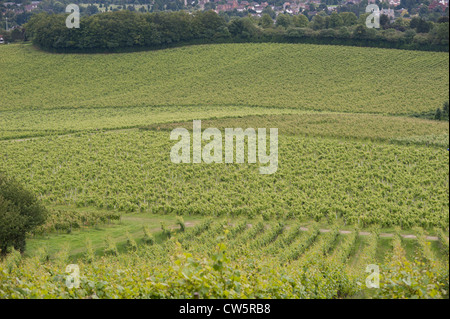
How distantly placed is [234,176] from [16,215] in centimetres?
1769

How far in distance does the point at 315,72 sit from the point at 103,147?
42.3 metres

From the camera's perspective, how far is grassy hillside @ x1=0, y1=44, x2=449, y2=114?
72250 mm

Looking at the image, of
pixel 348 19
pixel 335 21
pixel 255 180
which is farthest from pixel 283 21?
pixel 255 180

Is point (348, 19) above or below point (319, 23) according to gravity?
above

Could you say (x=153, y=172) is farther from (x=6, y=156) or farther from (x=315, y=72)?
(x=315, y=72)

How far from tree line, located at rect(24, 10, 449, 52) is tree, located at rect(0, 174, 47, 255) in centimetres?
6456

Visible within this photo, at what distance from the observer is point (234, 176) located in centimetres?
4200

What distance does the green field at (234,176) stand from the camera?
1459 centimetres

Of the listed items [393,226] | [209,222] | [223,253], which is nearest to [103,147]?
[209,222]

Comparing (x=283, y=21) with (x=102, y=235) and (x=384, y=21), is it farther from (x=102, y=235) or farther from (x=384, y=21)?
(x=102, y=235)

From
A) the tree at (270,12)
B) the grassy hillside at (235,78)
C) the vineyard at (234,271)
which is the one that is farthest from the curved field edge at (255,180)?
the tree at (270,12)

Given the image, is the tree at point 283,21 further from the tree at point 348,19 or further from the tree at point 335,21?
the tree at point 348,19

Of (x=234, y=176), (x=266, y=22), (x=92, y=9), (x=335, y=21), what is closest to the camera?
(x=234, y=176)

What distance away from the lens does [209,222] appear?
32406 mm
